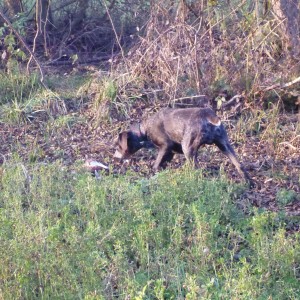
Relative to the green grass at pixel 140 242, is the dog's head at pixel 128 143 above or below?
below

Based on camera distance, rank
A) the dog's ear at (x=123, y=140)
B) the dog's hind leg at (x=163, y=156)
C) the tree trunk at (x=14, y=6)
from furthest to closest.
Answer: the tree trunk at (x=14, y=6)
the dog's ear at (x=123, y=140)
the dog's hind leg at (x=163, y=156)

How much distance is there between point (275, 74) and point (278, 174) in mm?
2447

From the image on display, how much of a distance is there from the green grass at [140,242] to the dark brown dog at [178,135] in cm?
53

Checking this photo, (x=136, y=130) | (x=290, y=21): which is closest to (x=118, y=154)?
(x=136, y=130)

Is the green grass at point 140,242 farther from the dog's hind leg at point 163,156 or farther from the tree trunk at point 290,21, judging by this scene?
the tree trunk at point 290,21

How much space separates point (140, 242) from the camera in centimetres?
612

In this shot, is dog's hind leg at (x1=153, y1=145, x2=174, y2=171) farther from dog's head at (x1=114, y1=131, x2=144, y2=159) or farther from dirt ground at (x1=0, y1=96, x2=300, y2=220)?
dog's head at (x1=114, y1=131, x2=144, y2=159)

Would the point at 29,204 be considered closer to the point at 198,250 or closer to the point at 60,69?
the point at 198,250

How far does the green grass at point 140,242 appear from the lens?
214 inches

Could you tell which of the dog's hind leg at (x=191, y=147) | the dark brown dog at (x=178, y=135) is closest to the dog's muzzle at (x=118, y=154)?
the dark brown dog at (x=178, y=135)

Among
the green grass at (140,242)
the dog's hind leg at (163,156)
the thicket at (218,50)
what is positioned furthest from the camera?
the thicket at (218,50)

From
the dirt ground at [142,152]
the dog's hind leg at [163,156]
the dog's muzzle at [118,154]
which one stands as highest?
the dog's hind leg at [163,156]

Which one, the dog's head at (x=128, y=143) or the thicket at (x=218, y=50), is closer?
the dog's head at (x=128, y=143)

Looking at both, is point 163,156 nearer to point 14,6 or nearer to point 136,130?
point 136,130
